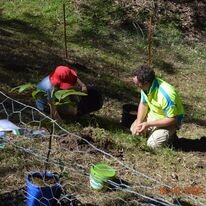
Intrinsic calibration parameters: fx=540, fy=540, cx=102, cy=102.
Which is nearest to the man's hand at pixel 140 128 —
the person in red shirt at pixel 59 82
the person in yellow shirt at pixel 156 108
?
the person in yellow shirt at pixel 156 108

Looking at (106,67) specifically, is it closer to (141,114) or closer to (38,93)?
(141,114)

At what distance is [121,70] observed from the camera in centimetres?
1055

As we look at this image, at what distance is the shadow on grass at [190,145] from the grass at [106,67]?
0.26 meters

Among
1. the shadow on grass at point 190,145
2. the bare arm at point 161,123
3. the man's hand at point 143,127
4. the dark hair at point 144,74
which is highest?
the dark hair at point 144,74

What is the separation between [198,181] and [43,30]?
7.39 meters

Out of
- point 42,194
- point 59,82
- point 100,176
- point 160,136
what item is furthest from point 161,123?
point 42,194

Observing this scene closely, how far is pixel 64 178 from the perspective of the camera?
4715 mm

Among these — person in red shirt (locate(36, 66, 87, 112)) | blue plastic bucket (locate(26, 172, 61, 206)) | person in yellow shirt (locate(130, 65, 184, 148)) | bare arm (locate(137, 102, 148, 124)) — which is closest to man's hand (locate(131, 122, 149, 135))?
person in yellow shirt (locate(130, 65, 184, 148))

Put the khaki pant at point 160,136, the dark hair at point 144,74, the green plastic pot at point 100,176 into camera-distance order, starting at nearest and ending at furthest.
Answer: the green plastic pot at point 100,176
the dark hair at point 144,74
the khaki pant at point 160,136

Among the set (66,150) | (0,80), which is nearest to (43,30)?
(0,80)

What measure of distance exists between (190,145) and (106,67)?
4128 mm

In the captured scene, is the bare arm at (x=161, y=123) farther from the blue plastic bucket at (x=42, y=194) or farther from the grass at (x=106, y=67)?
the blue plastic bucket at (x=42, y=194)

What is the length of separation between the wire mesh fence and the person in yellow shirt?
87cm

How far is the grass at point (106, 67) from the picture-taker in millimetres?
5391
